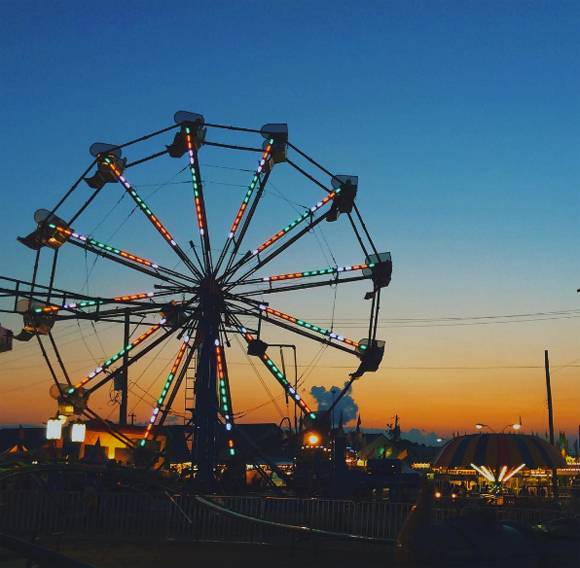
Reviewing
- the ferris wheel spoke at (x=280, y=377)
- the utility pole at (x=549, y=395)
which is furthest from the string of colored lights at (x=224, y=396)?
the utility pole at (x=549, y=395)

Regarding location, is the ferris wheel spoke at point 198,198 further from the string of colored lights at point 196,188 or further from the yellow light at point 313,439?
the yellow light at point 313,439

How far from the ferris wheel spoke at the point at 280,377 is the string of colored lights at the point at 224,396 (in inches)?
40.2

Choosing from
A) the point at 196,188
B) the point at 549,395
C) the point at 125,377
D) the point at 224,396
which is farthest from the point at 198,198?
the point at 549,395

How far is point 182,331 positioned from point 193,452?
4.42m

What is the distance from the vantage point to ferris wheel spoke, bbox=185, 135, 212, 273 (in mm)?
28000

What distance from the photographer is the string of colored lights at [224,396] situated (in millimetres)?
27109

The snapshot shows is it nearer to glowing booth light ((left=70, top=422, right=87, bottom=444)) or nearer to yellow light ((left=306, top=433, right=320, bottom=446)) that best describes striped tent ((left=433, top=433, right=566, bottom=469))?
yellow light ((left=306, top=433, right=320, bottom=446))

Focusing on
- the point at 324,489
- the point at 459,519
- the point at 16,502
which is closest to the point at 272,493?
the point at 324,489

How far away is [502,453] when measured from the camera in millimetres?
20500

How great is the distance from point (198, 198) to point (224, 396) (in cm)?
716

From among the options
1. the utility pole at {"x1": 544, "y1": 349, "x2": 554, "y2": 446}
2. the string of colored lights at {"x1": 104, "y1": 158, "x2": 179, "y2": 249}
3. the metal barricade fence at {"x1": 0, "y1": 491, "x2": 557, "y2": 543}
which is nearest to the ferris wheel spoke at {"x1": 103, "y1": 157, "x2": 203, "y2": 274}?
the string of colored lights at {"x1": 104, "y1": 158, "x2": 179, "y2": 249}

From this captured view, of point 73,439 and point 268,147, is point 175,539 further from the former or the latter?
point 268,147

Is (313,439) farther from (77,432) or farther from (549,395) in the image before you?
(549,395)

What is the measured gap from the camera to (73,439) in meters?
27.3
